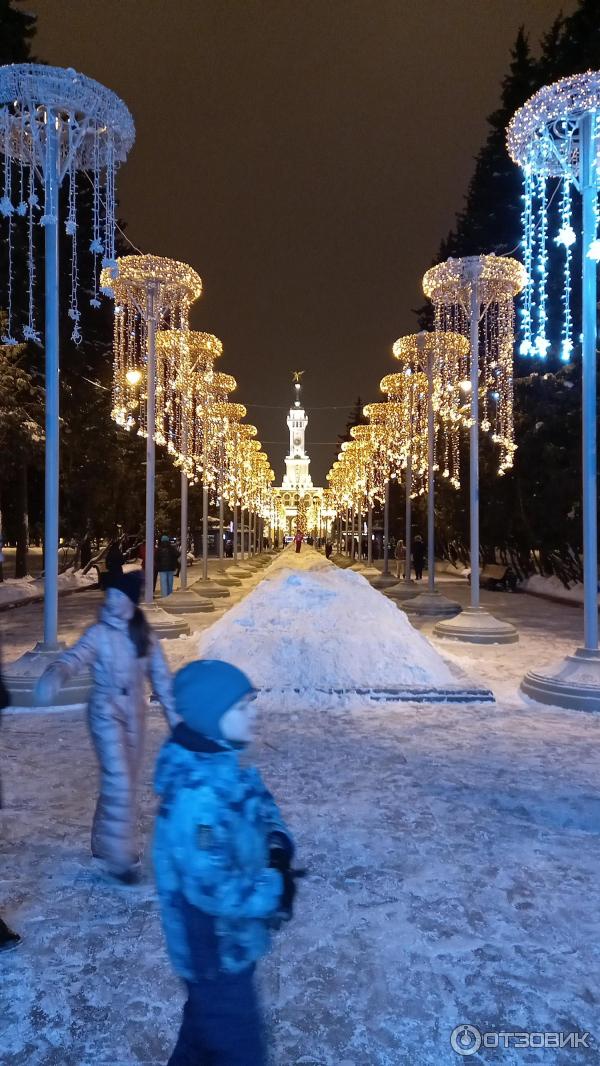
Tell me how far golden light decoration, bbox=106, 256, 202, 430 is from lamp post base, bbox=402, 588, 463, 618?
331 inches

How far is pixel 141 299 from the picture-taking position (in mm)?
15727

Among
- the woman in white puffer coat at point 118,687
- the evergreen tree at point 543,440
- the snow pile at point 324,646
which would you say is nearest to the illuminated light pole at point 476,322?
the evergreen tree at point 543,440

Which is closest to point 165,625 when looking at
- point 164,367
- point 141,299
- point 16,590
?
point 141,299

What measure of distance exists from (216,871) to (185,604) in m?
16.5

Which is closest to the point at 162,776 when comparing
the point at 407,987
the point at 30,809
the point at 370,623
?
the point at 407,987

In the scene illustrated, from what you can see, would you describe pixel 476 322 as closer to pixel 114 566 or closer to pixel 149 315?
pixel 149 315

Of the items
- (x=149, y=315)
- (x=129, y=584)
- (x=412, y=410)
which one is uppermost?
(x=149, y=315)

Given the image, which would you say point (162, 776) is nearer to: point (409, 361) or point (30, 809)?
point (30, 809)

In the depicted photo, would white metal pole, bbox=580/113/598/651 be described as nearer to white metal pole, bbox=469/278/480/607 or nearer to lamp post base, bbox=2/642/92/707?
white metal pole, bbox=469/278/480/607

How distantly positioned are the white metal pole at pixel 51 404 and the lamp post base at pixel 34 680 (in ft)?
0.54

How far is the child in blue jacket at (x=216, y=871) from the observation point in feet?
7.19

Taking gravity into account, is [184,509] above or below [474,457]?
below

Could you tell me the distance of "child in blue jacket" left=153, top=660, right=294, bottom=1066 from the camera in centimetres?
219

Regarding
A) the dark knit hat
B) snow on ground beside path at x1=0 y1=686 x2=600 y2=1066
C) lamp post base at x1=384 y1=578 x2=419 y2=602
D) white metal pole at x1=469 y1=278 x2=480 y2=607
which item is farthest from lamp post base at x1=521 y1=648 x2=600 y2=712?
lamp post base at x1=384 y1=578 x2=419 y2=602
